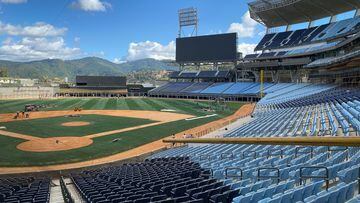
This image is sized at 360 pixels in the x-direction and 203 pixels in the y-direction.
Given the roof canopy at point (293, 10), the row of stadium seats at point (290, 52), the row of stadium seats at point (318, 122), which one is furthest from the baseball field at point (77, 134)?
the roof canopy at point (293, 10)

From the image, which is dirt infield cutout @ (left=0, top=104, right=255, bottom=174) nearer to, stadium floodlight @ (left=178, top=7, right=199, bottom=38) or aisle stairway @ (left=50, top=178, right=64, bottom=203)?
aisle stairway @ (left=50, top=178, right=64, bottom=203)

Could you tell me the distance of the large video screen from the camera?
87438mm

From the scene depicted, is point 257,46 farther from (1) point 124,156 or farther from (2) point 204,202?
(2) point 204,202

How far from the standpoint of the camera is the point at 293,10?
73938 mm

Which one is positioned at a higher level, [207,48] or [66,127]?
[207,48]

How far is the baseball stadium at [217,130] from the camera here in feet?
28.1

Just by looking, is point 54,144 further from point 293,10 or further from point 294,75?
point 294,75

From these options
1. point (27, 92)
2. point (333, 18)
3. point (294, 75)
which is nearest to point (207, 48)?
point (294, 75)

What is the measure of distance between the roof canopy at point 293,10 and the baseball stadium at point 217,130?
37 cm

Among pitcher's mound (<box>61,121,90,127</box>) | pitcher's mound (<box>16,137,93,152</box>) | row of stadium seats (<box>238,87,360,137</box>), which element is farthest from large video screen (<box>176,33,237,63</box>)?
pitcher's mound (<box>16,137,93,152</box>)

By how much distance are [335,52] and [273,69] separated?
24442mm

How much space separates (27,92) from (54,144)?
6528cm

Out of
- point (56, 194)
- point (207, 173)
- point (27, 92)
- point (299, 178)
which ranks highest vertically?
point (27, 92)

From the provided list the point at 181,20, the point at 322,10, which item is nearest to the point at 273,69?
the point at 322,10
